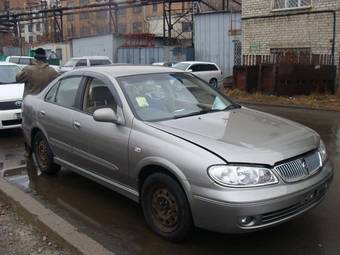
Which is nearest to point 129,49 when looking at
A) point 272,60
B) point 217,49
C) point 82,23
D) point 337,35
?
point 217,49

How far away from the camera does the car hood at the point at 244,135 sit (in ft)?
12.0

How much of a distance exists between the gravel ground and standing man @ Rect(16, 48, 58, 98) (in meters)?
3.70

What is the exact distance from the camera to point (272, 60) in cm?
1828

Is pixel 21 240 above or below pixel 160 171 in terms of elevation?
below

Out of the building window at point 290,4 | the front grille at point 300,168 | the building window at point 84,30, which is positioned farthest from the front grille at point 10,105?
the building window at point 84,30

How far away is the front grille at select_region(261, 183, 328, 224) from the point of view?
3588 millimetres

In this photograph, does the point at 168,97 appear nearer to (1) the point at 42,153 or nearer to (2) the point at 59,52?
(1) the point at 42,153

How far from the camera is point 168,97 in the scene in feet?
15.9

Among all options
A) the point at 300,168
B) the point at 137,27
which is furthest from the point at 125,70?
the point at 137,27

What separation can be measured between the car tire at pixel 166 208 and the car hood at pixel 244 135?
1.45 ft

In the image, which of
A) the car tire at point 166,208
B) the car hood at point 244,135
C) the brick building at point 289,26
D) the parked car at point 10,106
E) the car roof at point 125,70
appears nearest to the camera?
the car hood at point 244,135

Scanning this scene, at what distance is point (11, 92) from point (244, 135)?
21.5ft

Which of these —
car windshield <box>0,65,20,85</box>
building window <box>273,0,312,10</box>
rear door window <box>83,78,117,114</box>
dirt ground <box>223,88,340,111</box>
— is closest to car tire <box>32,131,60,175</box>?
rear door window <box>83,78,117,114</box>

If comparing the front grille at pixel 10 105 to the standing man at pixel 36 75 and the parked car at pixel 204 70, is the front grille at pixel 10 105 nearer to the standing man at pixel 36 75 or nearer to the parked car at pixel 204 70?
the standing man at pixel 36 75
